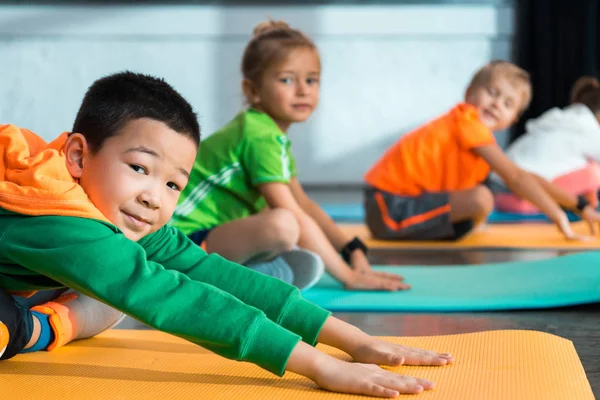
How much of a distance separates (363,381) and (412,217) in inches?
80.2

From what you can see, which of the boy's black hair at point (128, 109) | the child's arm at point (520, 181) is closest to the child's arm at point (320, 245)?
the boy's black hair at point (128, 109)

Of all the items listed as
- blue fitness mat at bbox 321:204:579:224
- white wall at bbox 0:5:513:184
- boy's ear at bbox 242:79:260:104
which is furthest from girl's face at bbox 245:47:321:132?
white wall at bbox 0:5:513:184

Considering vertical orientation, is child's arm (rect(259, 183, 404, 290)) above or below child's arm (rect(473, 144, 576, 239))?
above

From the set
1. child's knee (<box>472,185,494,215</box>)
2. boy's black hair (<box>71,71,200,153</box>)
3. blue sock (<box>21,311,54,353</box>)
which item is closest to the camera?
boy's black hair (<box>71,71,200,153</box>)

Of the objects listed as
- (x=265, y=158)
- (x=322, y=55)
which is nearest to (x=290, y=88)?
(x=265, y=158)

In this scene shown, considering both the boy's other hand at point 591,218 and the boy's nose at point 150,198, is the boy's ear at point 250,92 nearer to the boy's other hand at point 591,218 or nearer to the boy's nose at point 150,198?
the boy's nose at point 150,198

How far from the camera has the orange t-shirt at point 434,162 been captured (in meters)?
3.16

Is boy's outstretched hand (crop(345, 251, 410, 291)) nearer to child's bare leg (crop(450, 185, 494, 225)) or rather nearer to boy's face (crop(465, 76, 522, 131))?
child's bare leg (crop(450, 185, 494, 225))

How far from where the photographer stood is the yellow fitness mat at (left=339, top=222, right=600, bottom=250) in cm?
298

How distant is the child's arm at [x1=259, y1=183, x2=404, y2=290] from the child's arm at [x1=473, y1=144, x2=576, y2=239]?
0.99 metres

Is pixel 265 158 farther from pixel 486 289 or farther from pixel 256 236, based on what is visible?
pixel 486 289

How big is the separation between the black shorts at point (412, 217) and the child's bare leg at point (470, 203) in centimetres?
2

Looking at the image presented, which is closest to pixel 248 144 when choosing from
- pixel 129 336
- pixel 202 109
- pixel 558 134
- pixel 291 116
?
pixel 291 116

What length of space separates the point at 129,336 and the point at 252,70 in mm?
937
